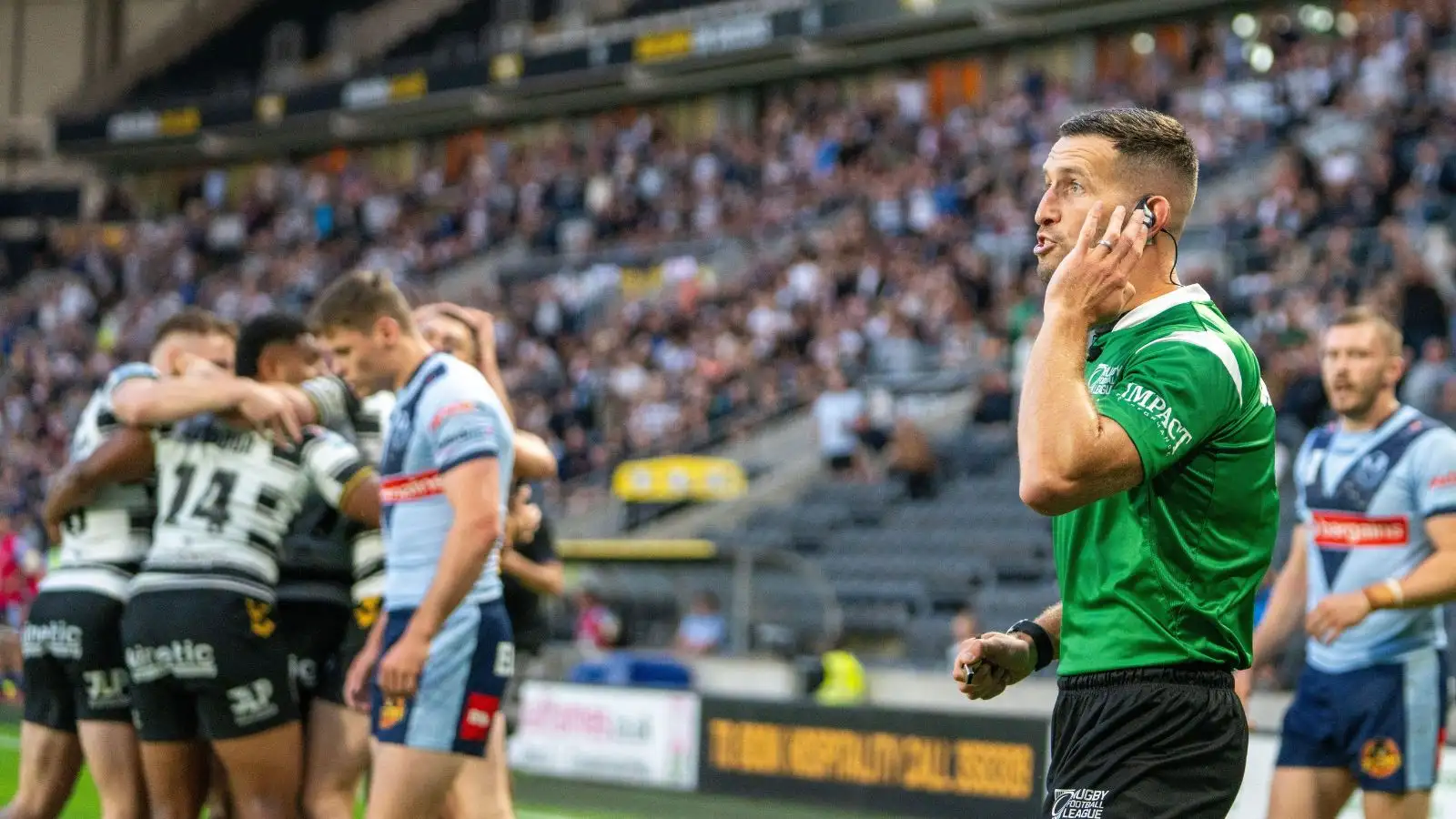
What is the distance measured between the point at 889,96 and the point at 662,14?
691 centimetres

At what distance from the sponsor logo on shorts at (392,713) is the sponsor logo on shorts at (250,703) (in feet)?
2.73

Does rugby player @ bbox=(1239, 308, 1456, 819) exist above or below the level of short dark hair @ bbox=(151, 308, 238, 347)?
below

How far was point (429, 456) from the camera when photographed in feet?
17.8

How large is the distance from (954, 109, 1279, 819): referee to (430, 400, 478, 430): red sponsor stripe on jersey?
7.18 feet

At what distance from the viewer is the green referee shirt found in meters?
3.48

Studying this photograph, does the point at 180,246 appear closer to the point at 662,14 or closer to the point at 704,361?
the point at 662,14

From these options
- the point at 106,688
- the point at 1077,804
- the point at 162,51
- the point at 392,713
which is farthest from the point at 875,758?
the point at 162,51

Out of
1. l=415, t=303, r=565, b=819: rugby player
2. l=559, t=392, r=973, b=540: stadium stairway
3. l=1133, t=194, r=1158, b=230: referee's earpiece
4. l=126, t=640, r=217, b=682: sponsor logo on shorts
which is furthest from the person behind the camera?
l=559, t=392, r=973, b=540: stadium stairway

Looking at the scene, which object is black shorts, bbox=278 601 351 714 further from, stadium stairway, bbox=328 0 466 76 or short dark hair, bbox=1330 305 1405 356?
stadium stairway, bbox=328 0 466 76

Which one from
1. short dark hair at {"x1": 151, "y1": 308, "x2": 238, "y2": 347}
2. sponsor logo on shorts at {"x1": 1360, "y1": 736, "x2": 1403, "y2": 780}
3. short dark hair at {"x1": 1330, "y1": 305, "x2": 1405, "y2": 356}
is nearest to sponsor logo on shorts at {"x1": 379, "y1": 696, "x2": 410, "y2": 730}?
short dark hair at {"x1": 151, "y1": 308, "x2": 238, "y2": 347}

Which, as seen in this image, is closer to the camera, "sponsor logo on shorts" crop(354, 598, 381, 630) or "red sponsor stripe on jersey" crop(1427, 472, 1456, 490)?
"red sponsor stripe on jersey" crop(1427, 472, 1456, 490)

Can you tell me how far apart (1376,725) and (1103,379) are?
10.5ft

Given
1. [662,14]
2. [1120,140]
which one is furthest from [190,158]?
[1120,140]

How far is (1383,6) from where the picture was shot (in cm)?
2395
